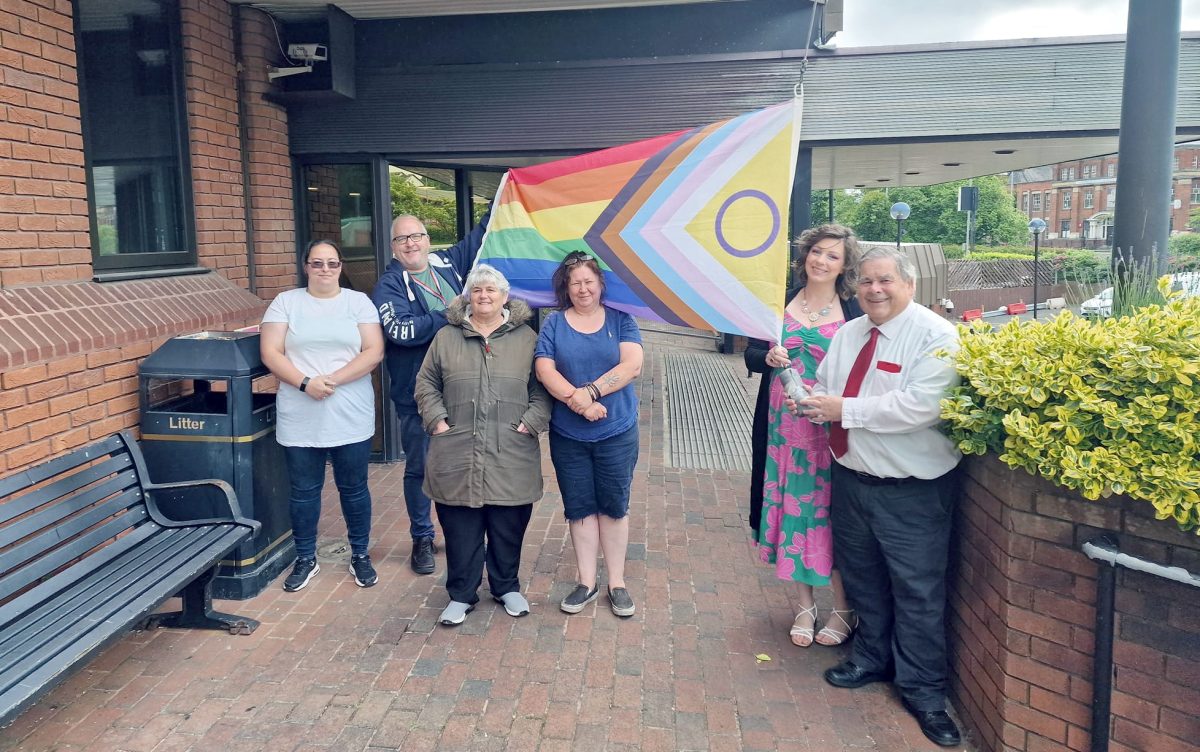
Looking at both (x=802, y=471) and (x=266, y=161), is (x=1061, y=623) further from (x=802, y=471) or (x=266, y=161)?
(x=266, y=161)

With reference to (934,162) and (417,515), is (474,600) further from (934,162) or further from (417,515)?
(934,162)

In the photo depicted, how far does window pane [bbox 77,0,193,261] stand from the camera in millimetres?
4516

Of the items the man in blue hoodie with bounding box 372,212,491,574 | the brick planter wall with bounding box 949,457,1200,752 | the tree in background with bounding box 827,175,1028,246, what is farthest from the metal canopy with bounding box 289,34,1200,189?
the tree in background with bounding box 827,175,1028,246

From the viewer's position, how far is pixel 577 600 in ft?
13.2

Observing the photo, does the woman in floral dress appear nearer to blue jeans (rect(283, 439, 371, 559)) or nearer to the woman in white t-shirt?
the woman in white t-shirt

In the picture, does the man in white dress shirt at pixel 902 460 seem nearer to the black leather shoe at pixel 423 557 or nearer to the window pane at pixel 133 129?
the black leather shoe at pixel 423 557

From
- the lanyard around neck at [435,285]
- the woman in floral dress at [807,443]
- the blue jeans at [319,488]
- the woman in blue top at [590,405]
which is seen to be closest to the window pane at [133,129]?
the blue jeans at [319,488]

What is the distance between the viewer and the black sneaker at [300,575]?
4.23m

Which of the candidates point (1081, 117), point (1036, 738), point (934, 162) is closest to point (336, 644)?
point (1036, 738)

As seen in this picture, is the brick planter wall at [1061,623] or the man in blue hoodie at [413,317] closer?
the brick planter wall at [1061,623]

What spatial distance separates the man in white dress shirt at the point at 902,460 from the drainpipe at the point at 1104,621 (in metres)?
0.57

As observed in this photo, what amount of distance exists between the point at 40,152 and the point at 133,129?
3.47 feet

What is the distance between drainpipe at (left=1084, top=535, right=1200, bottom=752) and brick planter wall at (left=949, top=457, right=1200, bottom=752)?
25 millimetres

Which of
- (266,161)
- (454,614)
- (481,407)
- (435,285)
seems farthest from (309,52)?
(454,614)
